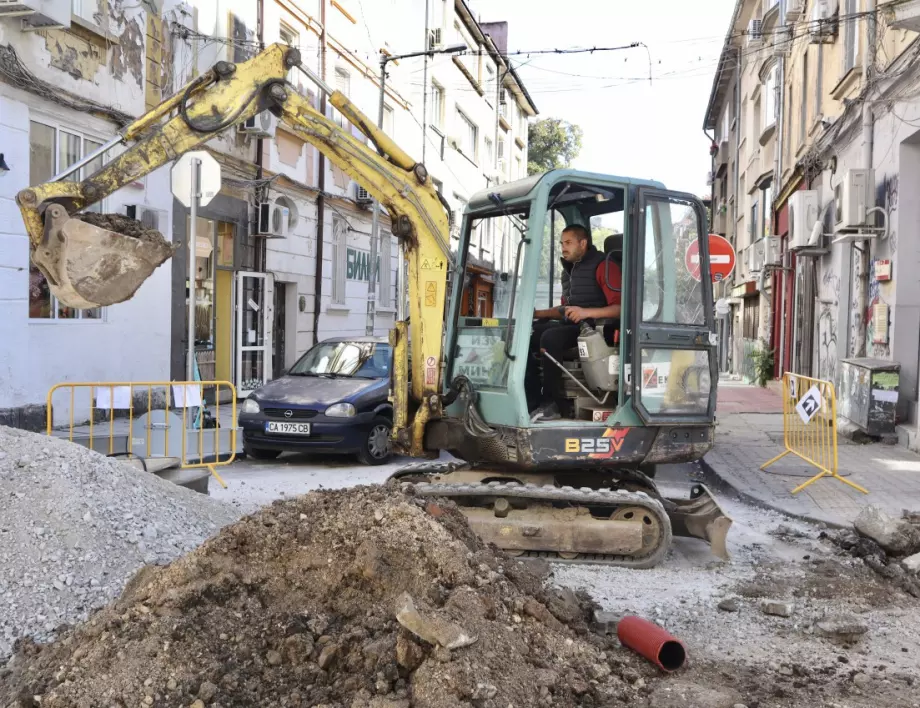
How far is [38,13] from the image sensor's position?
10.5 metres

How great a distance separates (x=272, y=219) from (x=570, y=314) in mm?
11598

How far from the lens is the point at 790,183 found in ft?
65.5

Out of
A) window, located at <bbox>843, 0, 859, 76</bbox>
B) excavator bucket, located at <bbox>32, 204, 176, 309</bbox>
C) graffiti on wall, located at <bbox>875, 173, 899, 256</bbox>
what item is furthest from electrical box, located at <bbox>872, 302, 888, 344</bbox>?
excavator bucket, located at <bbox>32, 204, 176, 309</bbox>

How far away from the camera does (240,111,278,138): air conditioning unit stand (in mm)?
16391

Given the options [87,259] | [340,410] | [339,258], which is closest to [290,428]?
[340,410]

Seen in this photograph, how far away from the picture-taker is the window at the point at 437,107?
91.7ft

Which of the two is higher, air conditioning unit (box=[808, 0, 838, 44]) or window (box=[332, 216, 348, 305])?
air conditioning unit (box=[808, 0, 838, 44])

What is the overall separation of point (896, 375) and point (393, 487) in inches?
318

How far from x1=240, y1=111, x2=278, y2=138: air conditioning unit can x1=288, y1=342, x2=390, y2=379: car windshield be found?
254 inches

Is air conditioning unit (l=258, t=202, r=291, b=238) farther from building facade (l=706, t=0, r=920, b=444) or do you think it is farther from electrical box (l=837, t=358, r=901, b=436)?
electrical box (l=837, t=358, r=901, b=436)

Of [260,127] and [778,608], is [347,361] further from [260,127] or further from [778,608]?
[260,127]

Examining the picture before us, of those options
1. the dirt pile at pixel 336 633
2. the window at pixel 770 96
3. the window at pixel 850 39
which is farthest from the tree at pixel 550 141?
the dirt pile at pixel 336 633

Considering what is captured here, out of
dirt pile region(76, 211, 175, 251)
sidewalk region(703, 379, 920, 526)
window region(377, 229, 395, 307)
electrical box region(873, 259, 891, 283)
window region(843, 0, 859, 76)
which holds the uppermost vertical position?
window region(843, 0, 859, 76)

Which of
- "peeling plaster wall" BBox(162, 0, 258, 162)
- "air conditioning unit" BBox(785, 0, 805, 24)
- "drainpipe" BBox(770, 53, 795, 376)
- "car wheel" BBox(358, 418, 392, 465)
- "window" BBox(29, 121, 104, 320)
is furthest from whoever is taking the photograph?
"drainpipe" BBox(770, 53, 795, 376)
